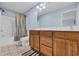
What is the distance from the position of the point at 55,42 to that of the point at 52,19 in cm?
33

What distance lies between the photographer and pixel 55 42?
1338mm

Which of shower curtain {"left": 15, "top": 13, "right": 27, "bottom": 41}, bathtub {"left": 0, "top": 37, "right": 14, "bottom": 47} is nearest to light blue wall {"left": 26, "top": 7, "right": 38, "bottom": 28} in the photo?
shower curtain {"left": 15, "top": 13, "right": 27, "bottom": 41}

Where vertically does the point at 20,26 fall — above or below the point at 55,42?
above

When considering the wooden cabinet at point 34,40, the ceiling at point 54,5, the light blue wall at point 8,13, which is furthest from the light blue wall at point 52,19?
the light blue wall at point 8,13

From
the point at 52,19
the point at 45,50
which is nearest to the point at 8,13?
the point at 52,19

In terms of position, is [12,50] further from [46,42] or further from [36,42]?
[46,42]

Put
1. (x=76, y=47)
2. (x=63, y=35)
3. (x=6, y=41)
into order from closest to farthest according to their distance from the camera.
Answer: (x=76, y=47), (x=63, y=35), (x=6, y=41)

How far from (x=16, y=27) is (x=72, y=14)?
82 cm

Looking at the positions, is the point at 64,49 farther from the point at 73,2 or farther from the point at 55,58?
the point at 73,2

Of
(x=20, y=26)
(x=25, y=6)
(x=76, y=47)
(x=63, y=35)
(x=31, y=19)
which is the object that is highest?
(x=25, y=6)

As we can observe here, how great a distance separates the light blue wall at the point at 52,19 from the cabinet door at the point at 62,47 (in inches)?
8.9

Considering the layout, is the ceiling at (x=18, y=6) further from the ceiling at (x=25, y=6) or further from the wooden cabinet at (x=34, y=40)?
the wooden cabinet at (x=34, y=40)

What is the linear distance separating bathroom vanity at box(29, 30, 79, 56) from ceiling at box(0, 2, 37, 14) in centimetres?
35

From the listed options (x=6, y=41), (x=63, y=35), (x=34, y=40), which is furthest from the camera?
(x=34, y=40)
